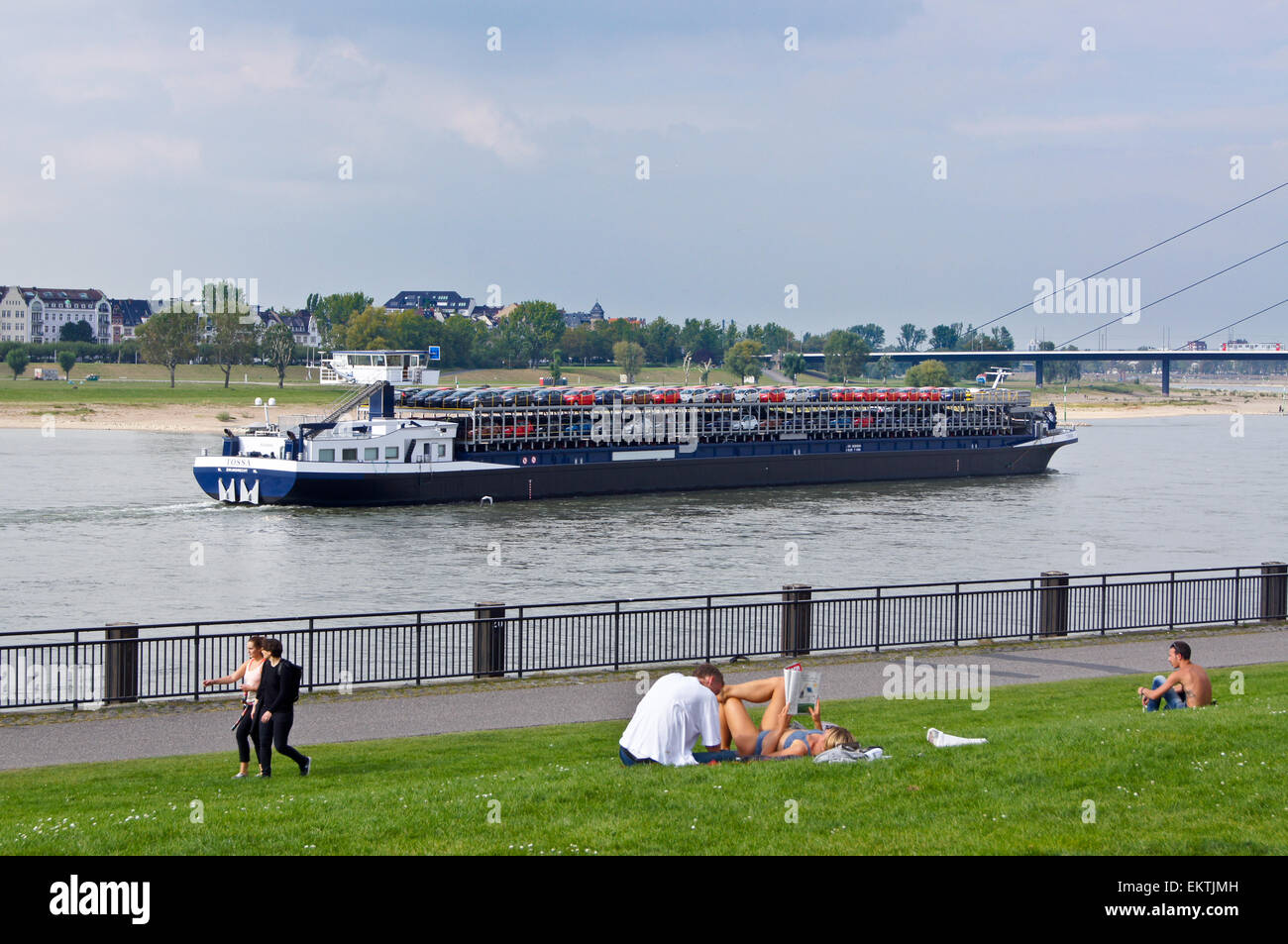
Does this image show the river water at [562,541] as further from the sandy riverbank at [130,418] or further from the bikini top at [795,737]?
the sandy riverbank at [130,418]

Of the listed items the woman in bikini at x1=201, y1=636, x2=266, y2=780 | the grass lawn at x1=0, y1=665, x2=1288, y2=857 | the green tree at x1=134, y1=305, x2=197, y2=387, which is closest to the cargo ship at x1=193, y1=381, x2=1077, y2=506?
the woman in bikini at x1=201, y1=636, x2=266, y2=780

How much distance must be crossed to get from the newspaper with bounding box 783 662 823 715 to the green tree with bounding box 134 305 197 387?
155 metres

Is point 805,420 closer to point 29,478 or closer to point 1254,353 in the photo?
point 29,478

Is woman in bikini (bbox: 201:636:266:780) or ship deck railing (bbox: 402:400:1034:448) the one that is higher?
ship deck railing (bbox: 402:400:1034:448)

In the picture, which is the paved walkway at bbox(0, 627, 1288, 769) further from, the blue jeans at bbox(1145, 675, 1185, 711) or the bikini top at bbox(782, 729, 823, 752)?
→ the bikini top at bbox(782, 729, 823, 752)

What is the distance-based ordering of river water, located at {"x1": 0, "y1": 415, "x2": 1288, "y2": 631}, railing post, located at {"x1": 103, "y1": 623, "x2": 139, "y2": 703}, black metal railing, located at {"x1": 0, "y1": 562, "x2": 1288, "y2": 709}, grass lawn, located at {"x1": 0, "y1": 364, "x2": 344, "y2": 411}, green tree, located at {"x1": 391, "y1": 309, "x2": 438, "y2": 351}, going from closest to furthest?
railing post, located at {"x1": 103, "y1": 623, "x2": 139, "y2": 703} → black metal railing, located at {"x1": 0, "y1": 562, "x2": 1288, "y2": 709} → river water, located at {"x1": 0, "y1": 415, "x2": 1288, "y2": 631} → grass lawn, located at {"x1": 0, "y1": 364, "x2": 344, "y2": 411} → green tree, located at {"x1": 391, "y1": 309, "x2": 438, "y2": 351}

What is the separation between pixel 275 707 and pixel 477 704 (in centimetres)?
469

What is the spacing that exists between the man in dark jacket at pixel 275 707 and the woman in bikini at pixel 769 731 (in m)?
4.02

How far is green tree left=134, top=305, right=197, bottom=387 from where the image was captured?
158 meters

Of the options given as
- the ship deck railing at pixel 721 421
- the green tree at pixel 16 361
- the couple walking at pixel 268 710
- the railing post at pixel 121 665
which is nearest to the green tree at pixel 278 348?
the green tree at pixel 16 361

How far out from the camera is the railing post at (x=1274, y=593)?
2452 centimetres

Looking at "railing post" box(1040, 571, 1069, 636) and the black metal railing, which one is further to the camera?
"railing post" box(1040, 571, 1069, 636)

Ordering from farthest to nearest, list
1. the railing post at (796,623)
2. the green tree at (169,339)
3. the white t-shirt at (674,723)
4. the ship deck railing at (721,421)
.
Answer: the green tree at (169,339)
the ship deck railing at (721,421)
the railing post at (796,623)
the white t-shirt at (674,723)
